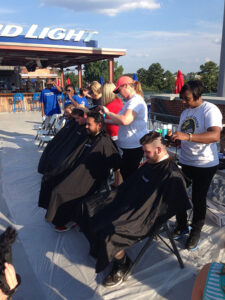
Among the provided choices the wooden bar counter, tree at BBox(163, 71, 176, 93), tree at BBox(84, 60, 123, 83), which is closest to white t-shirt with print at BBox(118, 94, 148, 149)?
the wooden bar counter

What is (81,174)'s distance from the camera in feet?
8.36

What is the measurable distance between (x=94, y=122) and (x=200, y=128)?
48.4 inches

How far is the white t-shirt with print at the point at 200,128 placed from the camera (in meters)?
1.89

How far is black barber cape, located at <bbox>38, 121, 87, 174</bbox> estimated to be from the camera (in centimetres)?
335

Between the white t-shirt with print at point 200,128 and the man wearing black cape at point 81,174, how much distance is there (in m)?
0.86

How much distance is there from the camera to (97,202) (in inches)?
82.0

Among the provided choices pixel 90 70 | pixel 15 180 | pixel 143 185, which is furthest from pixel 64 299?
pixel 90 70

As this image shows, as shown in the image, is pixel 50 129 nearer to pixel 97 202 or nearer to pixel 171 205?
pixel 97 202

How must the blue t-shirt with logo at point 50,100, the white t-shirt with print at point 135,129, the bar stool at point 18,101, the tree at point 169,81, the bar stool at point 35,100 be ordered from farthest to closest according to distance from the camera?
the tree at point 169,81
the bar stool at point 35,100
the bar stool at point 18,101
the blue t-shirt with logo at point 50,100
the white t-shirt with print at point 135,129

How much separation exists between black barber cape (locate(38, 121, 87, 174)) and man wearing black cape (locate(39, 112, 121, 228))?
35cm

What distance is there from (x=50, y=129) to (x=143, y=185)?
4293 mm

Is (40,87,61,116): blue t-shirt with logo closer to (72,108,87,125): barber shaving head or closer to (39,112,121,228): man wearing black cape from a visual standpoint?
(72,108,87,125): barber shaving head

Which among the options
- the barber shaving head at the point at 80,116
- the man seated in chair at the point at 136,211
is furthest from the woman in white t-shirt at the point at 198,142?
the barber shaving head at the point at 80,116

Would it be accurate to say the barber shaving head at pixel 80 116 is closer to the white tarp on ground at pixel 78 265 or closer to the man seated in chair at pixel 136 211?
the white tarp on ground at pixel 78 265
